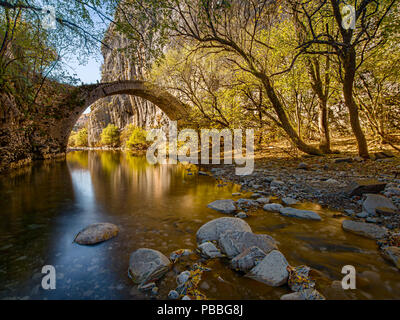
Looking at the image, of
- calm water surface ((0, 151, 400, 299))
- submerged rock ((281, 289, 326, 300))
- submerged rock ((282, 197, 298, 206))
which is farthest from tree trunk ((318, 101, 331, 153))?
submerged rock ((281, 289, 326, 300))

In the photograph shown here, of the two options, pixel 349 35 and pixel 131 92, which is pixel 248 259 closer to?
pixel 349 35

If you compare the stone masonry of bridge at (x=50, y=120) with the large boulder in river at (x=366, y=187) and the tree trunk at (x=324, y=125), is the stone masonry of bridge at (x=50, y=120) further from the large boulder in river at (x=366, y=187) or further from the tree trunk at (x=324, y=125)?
the large boulder in river at (x=366, y=187)

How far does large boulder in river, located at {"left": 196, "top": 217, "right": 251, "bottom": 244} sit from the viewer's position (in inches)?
118

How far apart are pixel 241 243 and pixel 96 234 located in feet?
7.44

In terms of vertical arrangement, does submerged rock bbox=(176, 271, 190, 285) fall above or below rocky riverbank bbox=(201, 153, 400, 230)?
below

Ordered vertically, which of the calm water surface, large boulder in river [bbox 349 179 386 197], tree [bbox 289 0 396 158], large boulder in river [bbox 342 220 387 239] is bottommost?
the calm water surface

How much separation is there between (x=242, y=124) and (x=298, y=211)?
21.1 ft

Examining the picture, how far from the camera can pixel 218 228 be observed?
10.1ft

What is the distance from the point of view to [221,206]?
4398mm

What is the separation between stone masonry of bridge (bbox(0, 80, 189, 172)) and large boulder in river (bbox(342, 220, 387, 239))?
9.93 meters

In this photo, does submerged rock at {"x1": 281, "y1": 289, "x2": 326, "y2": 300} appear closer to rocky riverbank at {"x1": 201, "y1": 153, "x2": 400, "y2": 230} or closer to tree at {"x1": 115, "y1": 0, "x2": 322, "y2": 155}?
rocky riverbank at {"x1": 201, "y1": 153, "x2": 400, "y2": 230}

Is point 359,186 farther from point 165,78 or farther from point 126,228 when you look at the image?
point 165,78

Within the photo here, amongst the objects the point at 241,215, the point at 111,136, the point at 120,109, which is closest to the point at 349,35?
the point at 241,215

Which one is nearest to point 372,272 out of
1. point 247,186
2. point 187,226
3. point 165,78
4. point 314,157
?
point 187,226
